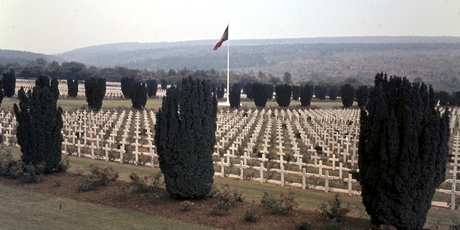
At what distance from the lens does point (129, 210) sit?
385 inches

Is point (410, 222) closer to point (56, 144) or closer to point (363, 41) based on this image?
point (56, 144)

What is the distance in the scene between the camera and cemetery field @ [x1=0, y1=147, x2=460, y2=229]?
879cm

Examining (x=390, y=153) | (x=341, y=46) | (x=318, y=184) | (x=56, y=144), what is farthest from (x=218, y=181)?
(x=341, y=46)

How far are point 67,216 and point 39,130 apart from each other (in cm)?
474

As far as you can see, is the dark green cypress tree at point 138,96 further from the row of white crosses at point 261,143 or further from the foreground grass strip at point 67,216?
the foreground grass strip at point 67,216

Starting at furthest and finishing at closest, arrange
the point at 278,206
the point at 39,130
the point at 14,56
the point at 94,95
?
1. the point at 14,56
2. the point at 94,95
3. the point at 39,130
4. the point at 278,206

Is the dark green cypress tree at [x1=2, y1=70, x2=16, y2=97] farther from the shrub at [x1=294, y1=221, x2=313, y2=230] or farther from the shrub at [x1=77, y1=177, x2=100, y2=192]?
the shrub at [x1=294, y1=221, x2=313, y2=230]

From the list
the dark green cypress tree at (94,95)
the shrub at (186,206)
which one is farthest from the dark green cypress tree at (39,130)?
the dark green cypress tree at (94,95)

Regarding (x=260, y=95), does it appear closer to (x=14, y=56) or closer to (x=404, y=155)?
(x=14, y=56)

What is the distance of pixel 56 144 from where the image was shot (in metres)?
13.5

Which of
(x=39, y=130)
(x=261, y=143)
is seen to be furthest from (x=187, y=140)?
(x=261, y=143)

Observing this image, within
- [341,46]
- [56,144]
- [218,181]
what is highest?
[341,46]

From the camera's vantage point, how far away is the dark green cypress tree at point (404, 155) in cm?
795

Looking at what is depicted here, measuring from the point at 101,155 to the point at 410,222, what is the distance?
1201 cm
